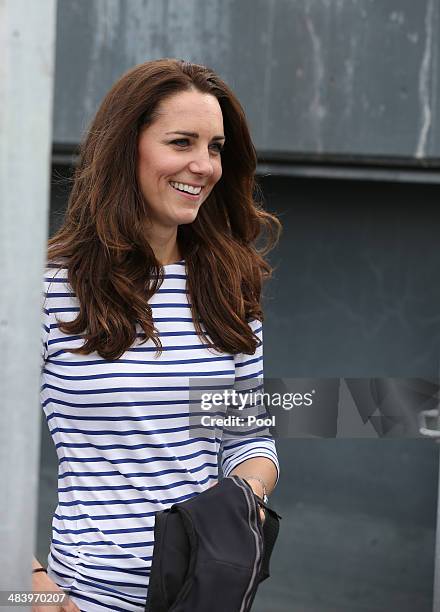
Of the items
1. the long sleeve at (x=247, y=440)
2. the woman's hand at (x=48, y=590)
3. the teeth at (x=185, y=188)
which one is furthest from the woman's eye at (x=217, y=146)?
the woman's hand at (x=48, y=590)

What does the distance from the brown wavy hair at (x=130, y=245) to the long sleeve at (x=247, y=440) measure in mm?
30

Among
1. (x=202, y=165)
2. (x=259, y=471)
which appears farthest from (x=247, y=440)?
(x=202, y=165)

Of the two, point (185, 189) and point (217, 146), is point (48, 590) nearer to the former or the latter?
point (185, 189)

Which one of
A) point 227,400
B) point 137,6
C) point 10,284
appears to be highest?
point 137,6

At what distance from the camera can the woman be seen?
1939mm

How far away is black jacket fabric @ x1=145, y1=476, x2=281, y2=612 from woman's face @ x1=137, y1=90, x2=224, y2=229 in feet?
1.93

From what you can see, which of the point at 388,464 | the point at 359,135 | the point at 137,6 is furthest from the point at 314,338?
the point at 137,6

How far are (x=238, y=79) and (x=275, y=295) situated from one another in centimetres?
98

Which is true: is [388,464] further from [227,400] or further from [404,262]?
[227,400]

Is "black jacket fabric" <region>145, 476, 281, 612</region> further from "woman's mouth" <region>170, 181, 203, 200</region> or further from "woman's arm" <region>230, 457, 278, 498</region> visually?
"woman's mouth" <region>170, 181, 203, 200</region>

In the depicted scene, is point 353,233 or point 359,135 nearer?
point 359,135

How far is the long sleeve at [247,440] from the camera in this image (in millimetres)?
2176

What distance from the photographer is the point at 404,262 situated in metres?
4.38

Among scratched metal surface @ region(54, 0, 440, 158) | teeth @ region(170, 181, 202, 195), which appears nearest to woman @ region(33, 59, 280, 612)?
teeth @ region(170, 181, 202, 195)
